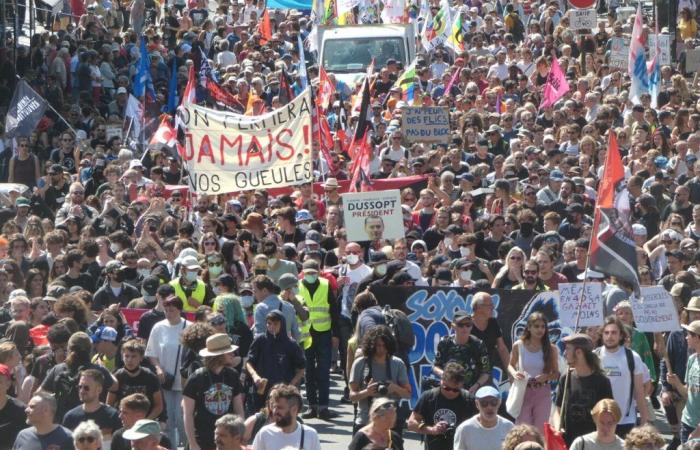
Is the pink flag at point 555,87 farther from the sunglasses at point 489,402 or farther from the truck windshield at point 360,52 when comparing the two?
the sunglasses at point 489,402

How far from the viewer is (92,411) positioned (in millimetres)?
11438

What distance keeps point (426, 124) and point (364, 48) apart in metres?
8.08

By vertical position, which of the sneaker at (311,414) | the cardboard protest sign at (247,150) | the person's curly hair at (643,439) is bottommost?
the sneaker at (311,414)

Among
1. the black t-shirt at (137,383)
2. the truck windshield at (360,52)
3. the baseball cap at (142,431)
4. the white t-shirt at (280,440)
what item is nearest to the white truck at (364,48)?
the truck windshield at (360,52)

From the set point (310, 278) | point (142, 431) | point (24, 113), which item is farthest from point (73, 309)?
point (24, 113)

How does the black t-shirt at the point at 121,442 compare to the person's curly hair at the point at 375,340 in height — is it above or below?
below

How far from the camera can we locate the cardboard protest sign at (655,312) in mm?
13656

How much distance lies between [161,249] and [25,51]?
44.6 feet

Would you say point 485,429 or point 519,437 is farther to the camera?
point 485,429

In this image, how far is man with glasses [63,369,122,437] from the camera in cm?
1138

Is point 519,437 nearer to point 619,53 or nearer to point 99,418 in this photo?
point 99,418

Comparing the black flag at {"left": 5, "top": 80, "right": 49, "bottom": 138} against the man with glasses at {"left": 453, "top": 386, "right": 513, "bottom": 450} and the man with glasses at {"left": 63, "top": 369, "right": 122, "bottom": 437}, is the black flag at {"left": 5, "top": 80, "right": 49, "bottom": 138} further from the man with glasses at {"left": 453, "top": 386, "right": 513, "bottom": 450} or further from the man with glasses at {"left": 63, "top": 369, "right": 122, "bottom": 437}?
the man with glasses at {"left": 453, "top": 386, "right": 513, "bottom": 450}

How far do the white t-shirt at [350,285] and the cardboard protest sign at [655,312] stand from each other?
3058mm

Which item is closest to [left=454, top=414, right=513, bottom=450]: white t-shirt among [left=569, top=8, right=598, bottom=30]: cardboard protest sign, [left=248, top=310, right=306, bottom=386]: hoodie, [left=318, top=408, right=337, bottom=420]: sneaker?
[left=248, top=310, right=306, bottom=386]: hoodie
